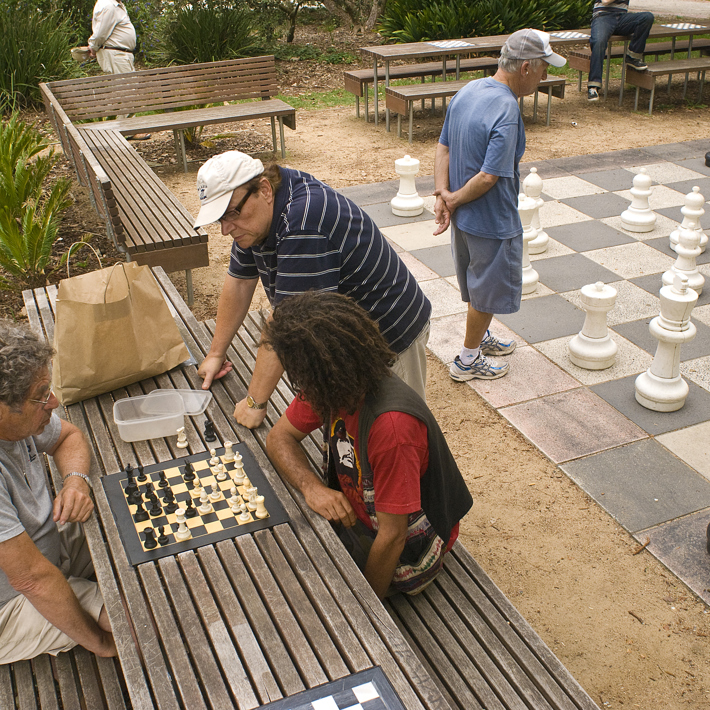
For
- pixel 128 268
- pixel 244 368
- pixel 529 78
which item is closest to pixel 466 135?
pixel 529 78

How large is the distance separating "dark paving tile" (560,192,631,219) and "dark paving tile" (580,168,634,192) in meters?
0.24

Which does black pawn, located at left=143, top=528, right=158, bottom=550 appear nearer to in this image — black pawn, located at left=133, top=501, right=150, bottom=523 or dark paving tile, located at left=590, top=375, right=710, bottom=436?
black pawn, located at left=133, top=501, right=150, bottom=523

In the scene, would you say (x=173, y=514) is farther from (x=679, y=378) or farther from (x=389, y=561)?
(x=679, y=378)

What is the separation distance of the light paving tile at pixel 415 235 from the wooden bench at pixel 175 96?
2786mm

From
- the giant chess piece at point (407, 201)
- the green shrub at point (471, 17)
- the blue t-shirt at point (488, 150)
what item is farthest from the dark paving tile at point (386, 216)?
the green shrub at point (471, 17)

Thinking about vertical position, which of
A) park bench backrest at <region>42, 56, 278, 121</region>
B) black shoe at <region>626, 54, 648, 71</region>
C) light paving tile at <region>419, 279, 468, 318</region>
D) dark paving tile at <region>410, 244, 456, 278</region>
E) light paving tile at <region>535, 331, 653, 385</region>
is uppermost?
park bench backrest at <region>42, 56, 278, 121</region>

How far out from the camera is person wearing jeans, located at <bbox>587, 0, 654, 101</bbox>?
10.4 metres

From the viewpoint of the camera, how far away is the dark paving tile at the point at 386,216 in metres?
7.01

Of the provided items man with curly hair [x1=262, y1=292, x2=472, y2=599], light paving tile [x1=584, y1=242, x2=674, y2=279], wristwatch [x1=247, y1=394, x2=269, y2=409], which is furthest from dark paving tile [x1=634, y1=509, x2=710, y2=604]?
light paving tile [x1=584, y1=242, x2=674, y2=279]

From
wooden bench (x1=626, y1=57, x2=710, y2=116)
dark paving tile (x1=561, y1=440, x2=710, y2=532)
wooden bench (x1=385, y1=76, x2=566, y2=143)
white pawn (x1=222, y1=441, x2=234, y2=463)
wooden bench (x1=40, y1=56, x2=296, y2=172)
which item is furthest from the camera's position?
wooden bench (x1=626, y1=57, x2=710, y2=116)

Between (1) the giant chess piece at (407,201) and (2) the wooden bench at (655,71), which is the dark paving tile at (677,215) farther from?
(2) the wooden bench at (655,71)

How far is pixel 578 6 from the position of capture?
50.2ft

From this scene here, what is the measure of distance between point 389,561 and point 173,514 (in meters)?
0.71

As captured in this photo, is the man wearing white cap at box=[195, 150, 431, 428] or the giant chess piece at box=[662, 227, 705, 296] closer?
the man wearing white cap at box=[195, 150, 431, 428]
